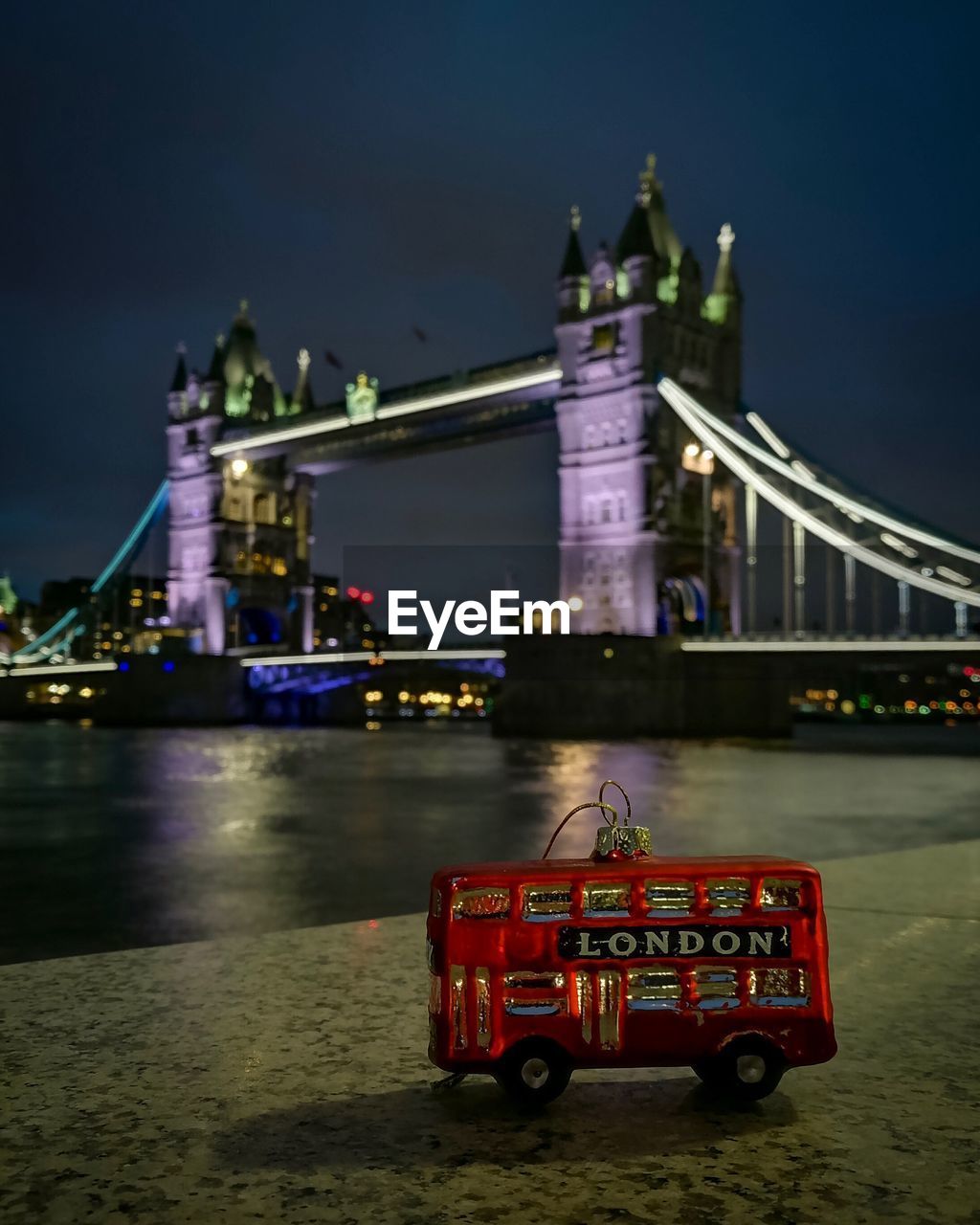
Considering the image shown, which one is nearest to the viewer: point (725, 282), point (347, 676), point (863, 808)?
point (863, 808)

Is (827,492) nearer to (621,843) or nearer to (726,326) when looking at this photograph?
(726,326)

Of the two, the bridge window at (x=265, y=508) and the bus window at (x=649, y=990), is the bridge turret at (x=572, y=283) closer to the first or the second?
the bridge window at (x=265, y=508)

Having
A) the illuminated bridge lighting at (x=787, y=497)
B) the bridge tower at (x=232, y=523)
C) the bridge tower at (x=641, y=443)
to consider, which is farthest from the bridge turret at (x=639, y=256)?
the bridge tower at (x=232, y=523)

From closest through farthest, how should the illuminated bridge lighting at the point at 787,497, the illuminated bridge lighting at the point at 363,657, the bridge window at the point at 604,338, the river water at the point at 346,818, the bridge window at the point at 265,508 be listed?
the river water at the point at 346,818
the illuminated bridge lighting at the point at 787,497
the illuminated bridge lighting at the point at 363,657
the bridge window at the point at 604,338
the bridge window at the point at 265,508

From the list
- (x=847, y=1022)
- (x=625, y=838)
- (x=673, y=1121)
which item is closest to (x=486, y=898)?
(x=625, y=838)

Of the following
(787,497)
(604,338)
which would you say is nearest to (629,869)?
(787,497)

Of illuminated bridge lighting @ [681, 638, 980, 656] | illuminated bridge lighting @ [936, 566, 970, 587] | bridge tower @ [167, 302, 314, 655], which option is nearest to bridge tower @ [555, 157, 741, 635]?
illuminated bridge lighting @ [681, 638, 980, 656]

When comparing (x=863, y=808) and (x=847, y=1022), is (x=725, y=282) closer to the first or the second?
(x=863, y=808)
